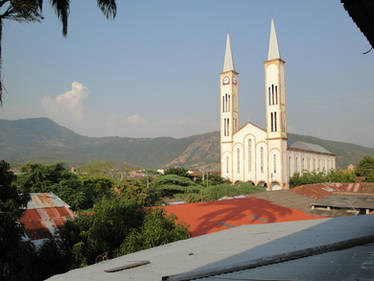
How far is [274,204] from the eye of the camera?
29.8m

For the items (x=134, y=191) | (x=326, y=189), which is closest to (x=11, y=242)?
(x=134, y=191)

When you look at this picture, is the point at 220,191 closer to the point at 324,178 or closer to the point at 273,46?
the point at 324,178

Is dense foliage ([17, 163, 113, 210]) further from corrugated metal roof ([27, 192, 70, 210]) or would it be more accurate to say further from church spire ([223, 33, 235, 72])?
church spire ([223, 33, 235, 72])

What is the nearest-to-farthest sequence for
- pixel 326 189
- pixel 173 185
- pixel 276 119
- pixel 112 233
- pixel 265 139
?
pixel 112 233, pixel 326 189, pixel 173 185, pixel 276 119, pixel 265 139

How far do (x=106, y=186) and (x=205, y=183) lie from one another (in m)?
18.8

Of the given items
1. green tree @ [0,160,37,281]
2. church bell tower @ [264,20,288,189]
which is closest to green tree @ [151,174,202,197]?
church bell tower @ [264,20,288,189]

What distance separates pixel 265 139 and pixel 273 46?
53.2ft

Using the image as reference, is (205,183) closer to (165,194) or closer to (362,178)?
(165,194)

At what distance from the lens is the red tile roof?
71.3ft

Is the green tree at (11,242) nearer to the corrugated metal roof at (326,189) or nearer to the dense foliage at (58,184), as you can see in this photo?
the dense foliage at (58,184)

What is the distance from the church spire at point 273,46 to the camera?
58219 mm

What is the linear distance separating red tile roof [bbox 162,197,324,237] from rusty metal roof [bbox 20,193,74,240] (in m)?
7.74

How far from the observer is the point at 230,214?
970 inches

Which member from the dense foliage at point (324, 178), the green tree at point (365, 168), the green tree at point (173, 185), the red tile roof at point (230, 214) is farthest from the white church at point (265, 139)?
the red tile roof at point (230, 214)
